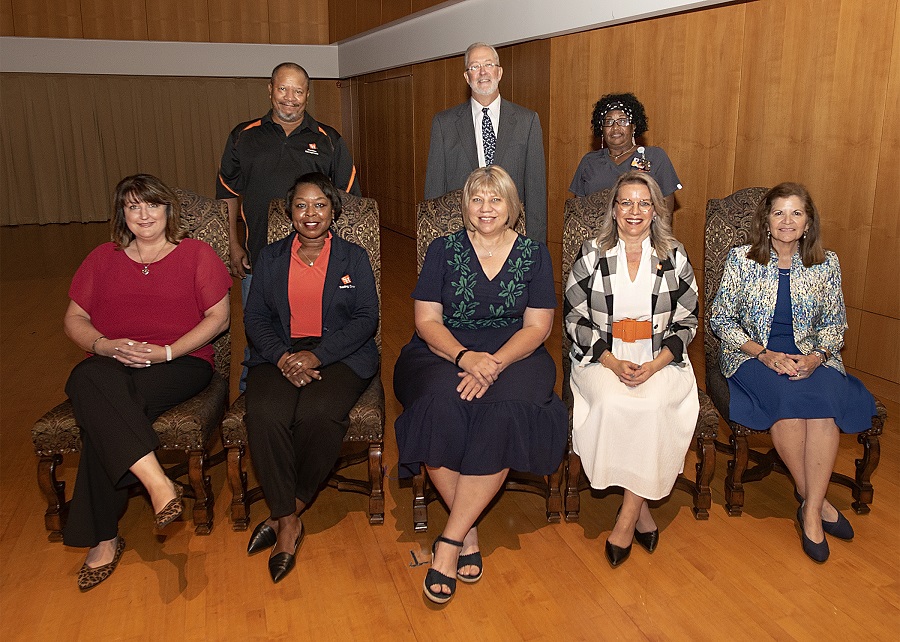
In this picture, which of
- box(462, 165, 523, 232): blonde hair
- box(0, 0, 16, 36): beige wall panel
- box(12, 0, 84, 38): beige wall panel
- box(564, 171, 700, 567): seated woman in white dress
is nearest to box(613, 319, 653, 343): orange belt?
box(564, 171, 700, 567): seated woman in white dress

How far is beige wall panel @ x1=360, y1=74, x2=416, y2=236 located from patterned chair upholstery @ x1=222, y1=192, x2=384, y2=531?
6659mm

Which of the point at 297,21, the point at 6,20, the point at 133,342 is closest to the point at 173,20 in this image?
the point at 297,21

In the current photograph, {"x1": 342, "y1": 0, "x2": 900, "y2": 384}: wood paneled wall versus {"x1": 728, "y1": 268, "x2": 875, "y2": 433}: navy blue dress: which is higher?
{"x1": 342, "y1": 0, "x2": 900, "y2": 384}: wood paneled wall

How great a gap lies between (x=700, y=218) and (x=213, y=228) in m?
3.48

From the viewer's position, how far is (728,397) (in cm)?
307

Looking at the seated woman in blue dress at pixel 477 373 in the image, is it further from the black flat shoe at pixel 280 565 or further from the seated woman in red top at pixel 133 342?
the seated woman in red top at pixel 133 342

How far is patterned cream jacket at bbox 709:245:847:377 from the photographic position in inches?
120

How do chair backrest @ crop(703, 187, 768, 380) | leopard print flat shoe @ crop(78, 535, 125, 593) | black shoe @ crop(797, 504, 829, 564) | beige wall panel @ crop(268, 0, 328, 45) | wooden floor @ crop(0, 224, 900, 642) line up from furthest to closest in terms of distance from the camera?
beige wall panel @ crop(268, 0, 328, 45) < chair backrest @ crop(703, 187, 768, 380) < black shoe @ crop(797, 504, 829, 564) < leopard print flat shoe @ crop(78, 535, 125, 593) < wooden floor @ crop(0, 224, 900, 642)

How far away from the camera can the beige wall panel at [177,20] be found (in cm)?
1186

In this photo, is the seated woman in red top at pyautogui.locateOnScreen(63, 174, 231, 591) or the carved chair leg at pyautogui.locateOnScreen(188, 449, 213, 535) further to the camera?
the carved chair leg at pyautogui.locateOnScreen(188, 449, 213, 535)

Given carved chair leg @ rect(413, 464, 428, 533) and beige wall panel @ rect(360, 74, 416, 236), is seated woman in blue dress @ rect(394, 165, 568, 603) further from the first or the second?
beige wall panel @ rect(360, 74, 416, 236)

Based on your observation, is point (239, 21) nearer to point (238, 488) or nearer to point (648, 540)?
point (238, 488)

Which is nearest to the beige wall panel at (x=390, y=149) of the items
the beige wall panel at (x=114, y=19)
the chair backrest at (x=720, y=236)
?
the beige wall panel at (x=114, y=19)

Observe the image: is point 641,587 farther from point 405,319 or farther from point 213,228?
point 405,319
